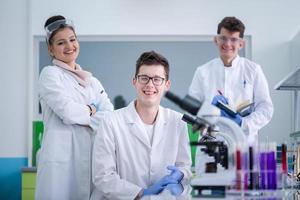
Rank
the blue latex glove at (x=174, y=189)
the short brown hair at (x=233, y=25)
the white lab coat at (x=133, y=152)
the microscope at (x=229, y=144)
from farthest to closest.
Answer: the short brown hair at (x=233, y=25) < the white lab coat at (x=133, y=152) < the blue latex glove at (x=174, y=189) < the microscope at (x=229, y=144)

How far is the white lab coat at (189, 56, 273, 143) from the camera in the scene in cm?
268

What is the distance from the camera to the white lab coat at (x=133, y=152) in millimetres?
2006

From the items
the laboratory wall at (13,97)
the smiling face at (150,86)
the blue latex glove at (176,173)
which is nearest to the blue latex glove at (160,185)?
the blue latex glove at (176,173)

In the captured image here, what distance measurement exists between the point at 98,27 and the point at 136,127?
2495mm

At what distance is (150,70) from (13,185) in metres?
2.79

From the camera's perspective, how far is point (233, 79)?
279cm

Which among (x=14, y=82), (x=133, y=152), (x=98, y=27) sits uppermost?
(x=98, y=27)

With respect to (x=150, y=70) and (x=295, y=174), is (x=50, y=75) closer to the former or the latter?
(x=150, y=70)

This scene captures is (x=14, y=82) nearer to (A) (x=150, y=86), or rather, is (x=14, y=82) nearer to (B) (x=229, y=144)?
(A) (x=150, y=86)

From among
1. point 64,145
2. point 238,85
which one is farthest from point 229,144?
point 238,85

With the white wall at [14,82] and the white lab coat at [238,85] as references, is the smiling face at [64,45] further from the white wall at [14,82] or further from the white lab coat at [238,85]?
the white wall at [14,82]

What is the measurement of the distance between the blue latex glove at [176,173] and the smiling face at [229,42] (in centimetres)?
98

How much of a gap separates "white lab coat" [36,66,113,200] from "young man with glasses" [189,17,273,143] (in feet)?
2.17

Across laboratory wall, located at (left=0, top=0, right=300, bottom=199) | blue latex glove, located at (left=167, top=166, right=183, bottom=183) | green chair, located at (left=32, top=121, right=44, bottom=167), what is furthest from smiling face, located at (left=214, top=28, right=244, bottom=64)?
green chair, located at (left=32, top=121, right=44, bottom=167)
